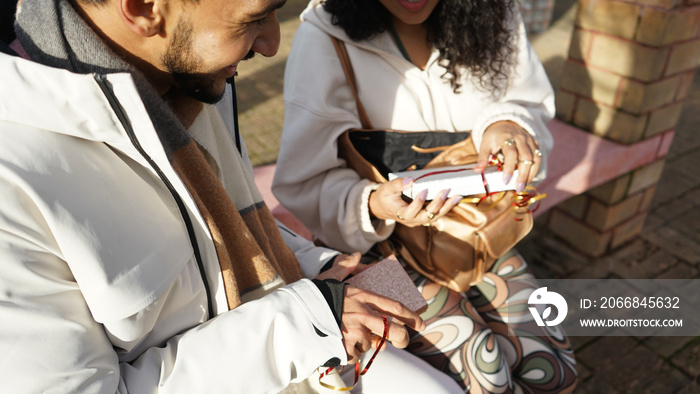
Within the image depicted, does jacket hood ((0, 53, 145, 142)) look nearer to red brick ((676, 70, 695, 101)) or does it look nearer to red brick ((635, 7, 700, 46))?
red brick ((635, 7, 700, 46))

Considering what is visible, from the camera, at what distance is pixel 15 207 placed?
0.86 metres

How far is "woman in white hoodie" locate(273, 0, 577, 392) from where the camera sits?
5.80 feet

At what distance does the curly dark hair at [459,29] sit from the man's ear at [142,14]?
3.06 ft

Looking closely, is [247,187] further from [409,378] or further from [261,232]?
[409,378]

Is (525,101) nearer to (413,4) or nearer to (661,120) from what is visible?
(413,4)

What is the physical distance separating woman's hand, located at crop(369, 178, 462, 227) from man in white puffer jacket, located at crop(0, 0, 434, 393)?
1.60ft

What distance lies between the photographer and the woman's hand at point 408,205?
65.8 inches

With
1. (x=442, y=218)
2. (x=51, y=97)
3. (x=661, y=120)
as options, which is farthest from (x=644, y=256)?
(x=51, y=97)

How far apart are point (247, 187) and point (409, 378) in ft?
2.38

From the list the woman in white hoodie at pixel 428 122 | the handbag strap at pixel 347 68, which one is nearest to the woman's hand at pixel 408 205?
the woman in white hoodie at pixel 428 122

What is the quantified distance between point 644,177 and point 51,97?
3.42m

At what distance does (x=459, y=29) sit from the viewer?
1.95m

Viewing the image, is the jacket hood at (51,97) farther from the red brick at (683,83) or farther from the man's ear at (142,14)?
the red brick at (683,83)

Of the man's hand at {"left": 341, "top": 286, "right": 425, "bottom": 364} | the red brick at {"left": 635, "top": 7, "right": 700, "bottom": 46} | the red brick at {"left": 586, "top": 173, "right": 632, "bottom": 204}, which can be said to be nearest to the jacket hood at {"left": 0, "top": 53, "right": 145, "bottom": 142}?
the man's hand at {"left": 341, "top": 286, "right": 425, "bottom": 364}
